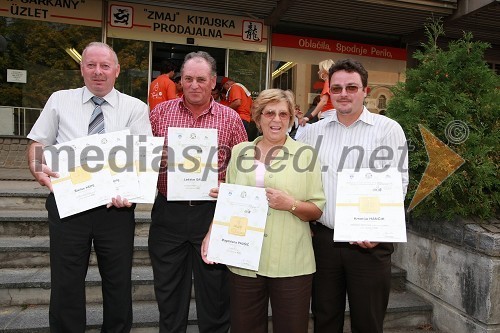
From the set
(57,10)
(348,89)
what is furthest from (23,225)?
(57,10)

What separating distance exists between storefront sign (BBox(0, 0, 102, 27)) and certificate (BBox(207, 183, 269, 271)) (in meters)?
7.13

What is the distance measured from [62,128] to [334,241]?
6.00 feet

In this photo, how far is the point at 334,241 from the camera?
8.34 feet

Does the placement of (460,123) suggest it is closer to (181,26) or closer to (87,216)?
(87,216)

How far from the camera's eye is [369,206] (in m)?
2.41

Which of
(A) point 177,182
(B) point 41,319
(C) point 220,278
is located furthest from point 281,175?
(B) point 41,319

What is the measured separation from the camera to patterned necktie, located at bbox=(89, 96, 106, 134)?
2.72 m

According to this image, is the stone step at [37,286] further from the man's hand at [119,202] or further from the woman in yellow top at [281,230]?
the woman in yellow top at [281,230]

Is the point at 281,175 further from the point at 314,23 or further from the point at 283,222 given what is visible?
the point at 314,23

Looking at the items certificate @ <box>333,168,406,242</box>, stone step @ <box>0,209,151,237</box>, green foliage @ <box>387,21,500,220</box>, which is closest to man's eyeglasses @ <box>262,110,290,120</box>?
certificate @ <box>333,168,406,242</box>

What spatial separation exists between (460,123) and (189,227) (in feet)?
7.74

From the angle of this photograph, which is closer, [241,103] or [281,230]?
[281,230]

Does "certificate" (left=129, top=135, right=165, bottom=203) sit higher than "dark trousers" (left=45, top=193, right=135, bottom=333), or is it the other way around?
"certificate" (left=129, top=135, right=165, bottom=203)

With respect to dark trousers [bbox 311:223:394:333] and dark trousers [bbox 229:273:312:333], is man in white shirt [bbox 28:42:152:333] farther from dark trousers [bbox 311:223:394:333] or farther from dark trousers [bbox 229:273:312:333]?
dark trousers [bbox 311:223:394:333]
